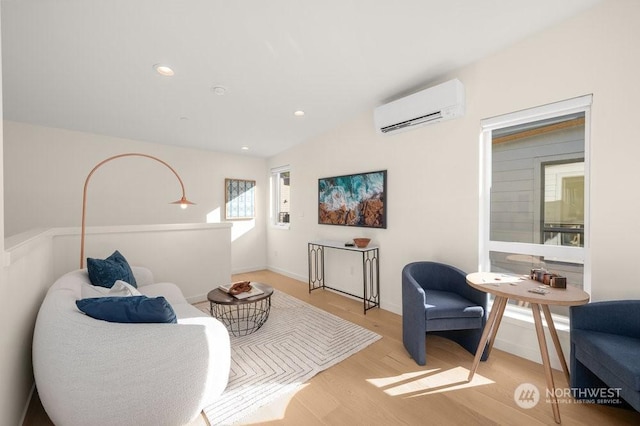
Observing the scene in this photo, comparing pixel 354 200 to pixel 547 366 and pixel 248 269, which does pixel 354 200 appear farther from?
pixel 248 269

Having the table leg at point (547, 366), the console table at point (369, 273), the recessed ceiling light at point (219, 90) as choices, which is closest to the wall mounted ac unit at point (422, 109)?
the console table at point (369, 273)

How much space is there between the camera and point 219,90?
2.78m

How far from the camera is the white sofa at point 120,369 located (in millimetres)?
1245

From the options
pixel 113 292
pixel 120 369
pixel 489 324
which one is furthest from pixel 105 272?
pixel 489 324

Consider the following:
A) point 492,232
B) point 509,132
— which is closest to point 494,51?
point 509,132

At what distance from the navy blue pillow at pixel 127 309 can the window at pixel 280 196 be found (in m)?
3.81

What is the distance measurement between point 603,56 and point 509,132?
736 mm

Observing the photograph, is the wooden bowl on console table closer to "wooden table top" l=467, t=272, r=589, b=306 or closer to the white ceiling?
"wooden table top" l=467, t=272, r=589, b=306

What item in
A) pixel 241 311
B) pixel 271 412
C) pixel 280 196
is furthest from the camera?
pixel 280 196

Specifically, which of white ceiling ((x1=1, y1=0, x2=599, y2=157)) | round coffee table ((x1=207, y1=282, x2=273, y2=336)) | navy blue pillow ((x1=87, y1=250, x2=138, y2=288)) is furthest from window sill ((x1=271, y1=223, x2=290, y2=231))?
navy blue pillow ((x1=87, y1=250, x2=138, y2=288))

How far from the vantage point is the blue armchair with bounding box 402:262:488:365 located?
215 cm

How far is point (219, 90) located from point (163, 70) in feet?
1.73

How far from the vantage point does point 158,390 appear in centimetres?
134

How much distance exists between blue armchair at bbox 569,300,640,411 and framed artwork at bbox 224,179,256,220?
190 inches
